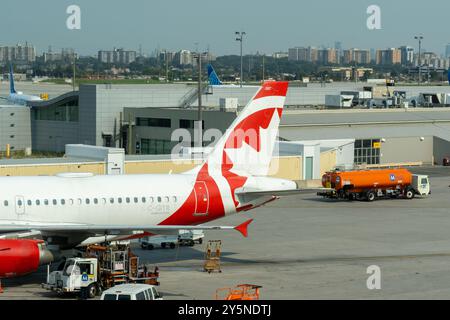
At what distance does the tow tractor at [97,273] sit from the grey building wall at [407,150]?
65742 millimetres

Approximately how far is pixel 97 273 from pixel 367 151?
67291 millimetres

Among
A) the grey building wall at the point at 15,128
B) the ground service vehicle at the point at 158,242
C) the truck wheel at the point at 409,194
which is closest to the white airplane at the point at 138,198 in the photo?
the ground service vehicle at the point at 158,242

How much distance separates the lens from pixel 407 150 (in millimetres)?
103312

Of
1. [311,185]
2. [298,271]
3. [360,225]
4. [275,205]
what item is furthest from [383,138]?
[298,271]

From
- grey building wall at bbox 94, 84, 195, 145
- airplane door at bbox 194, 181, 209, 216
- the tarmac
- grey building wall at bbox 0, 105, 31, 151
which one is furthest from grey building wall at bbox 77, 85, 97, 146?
airplane door at bbox 194, 181, 209, 216

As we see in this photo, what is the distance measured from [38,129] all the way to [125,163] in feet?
152

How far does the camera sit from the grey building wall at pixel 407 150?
334 ft

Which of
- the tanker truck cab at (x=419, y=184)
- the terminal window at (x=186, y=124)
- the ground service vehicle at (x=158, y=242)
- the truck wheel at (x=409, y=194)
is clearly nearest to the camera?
the ground service vehicle at (x=158, y=242)

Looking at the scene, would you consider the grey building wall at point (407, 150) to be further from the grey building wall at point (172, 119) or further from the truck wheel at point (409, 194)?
the truck wheel at point (409, 194)

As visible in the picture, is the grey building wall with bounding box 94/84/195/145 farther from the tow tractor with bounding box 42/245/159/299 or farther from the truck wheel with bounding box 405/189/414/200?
the tow tractor with bounding box 42/245/159/299

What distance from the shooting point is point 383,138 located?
10188 cm

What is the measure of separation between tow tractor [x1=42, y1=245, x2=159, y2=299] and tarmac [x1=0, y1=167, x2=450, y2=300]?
2.23 feet

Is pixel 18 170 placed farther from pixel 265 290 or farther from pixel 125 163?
pixel 265 290

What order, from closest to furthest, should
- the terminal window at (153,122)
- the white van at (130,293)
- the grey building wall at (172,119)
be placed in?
the white van at (130,293) < the grey building wall at (172,119) < the terminal window at (153,122)
